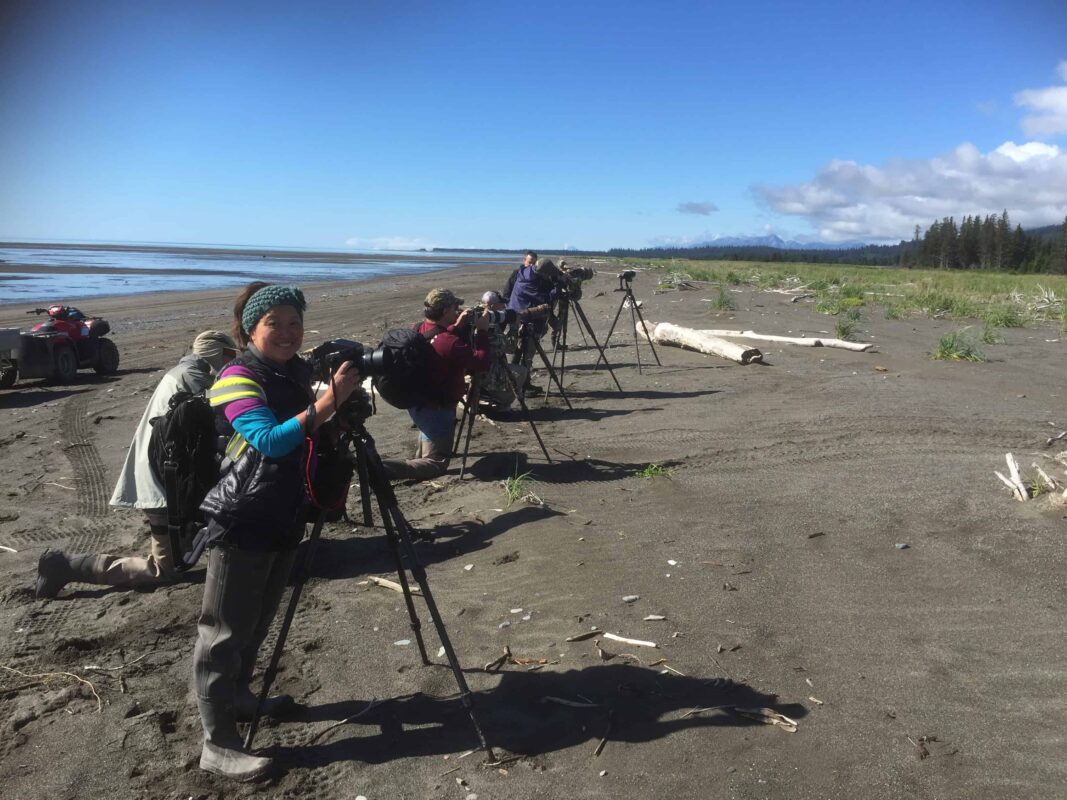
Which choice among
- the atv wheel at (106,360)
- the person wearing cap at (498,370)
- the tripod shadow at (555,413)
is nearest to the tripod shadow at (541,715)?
the person wearing cap at (498,370)

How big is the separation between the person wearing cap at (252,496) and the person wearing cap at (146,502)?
1670 mm

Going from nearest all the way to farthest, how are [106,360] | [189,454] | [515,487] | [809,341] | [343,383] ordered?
1. [343,383]
2. [189,454]
3. [515,487]
4. [106,360]
5. [809,341]

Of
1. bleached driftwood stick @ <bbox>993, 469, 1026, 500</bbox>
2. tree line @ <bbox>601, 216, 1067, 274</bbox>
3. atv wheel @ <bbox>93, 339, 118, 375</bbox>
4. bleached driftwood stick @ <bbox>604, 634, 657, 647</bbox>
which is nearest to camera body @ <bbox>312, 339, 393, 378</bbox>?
bleached driftwood stick @ <bbox>604, 634, 657, 647</bbox>

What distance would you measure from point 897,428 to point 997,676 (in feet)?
15.1

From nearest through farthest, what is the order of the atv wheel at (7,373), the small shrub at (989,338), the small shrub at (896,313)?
1. the atv wheel at (7,373)
2. the small shrub at (989,338)
3. the small shrub at (896,313)

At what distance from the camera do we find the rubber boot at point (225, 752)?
2.92 metres

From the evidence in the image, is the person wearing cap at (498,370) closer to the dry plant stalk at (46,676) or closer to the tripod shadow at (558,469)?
the tripod shadow at (558,469)

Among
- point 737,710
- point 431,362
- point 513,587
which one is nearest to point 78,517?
point 431,362

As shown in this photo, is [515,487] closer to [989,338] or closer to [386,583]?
[386,583]

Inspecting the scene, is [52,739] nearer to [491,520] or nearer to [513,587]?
[513,587]

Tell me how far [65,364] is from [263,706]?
10047 millimetres

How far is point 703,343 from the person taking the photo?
1326 centimetres

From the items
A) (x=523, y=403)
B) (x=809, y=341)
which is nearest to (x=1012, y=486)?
(x=523, y=403)

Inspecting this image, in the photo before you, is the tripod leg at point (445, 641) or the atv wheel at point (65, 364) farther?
the atv wheel at point (65, 364)
